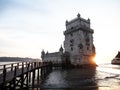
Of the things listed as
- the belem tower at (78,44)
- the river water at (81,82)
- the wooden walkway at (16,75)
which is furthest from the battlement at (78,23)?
the wooden walkway at (16,75)

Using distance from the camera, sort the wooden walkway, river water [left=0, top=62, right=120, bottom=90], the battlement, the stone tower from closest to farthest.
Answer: the wooden walkway, river water [left=0, top=62, right=120, bottom=90], the stone tower, the battlement

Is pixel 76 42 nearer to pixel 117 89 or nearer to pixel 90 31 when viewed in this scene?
pixel 90 31

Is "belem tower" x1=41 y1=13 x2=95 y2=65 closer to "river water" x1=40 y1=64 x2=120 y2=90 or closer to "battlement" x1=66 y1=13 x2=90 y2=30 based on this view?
"battlement" x1=66 y1=13 x2=90 y2=30

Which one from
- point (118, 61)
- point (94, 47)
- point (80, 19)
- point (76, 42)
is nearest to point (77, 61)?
point (76, 42)

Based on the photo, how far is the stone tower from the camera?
55.8 metres

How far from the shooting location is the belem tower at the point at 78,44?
5601 centimetres

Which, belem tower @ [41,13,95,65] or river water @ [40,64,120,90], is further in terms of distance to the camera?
belem tower @ [41,13,95,65]

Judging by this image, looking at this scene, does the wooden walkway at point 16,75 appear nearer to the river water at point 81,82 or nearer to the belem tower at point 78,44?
the river water at point 81,82

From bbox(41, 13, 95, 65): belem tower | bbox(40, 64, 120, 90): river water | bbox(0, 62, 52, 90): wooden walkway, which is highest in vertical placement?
bbox(41, 13, 95, 65): belem tower

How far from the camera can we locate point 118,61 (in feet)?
349

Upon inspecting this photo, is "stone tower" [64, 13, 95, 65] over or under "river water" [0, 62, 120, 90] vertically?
over

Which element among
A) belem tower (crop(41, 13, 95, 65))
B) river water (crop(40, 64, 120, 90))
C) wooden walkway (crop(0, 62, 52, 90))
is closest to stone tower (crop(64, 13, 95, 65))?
belem tower (crop(41, 13, 95, 65))

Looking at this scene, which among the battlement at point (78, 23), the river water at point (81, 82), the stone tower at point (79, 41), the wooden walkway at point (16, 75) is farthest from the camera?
the battlement at point (78, 23)

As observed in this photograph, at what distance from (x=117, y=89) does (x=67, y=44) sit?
46.2 metres
